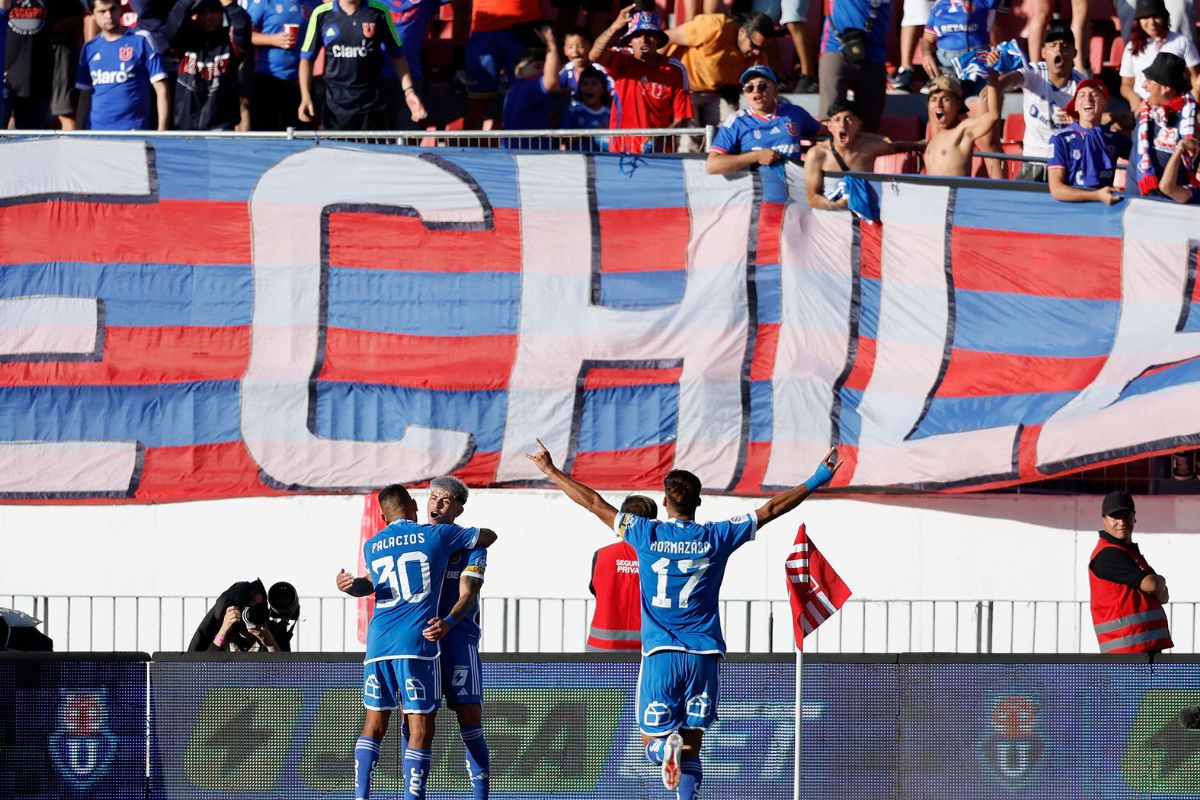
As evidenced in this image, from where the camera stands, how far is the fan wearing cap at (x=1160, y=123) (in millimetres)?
15406

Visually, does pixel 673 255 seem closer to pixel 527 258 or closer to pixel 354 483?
pixel 527 258

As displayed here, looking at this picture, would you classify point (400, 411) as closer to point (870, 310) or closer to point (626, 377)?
point (626, 377)

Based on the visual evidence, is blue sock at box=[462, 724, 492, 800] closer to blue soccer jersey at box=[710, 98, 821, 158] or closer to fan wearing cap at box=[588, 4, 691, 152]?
blue soccer jersey at box=[710, 98, 821, 158]

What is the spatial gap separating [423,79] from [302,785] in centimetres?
868

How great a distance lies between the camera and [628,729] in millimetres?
11523

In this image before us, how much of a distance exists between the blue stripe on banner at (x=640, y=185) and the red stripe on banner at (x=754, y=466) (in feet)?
5.93

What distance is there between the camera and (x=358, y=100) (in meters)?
16.8

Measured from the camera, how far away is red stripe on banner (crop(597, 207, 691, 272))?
15438mm

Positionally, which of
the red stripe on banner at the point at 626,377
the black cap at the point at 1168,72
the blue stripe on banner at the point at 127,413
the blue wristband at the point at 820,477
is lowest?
the blue wristband at the point at 820,477

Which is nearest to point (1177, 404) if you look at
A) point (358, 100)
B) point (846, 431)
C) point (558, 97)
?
point (846, 431)

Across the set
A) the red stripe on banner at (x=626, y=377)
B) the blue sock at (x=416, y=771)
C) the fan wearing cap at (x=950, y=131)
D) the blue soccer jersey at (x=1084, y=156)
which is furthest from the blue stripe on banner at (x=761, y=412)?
the blue sock at (x=416, y=771)

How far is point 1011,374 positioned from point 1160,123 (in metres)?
2.32

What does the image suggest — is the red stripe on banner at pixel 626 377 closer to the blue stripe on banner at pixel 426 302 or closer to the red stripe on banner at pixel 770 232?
the blue stripe on banner at pixel 426 302

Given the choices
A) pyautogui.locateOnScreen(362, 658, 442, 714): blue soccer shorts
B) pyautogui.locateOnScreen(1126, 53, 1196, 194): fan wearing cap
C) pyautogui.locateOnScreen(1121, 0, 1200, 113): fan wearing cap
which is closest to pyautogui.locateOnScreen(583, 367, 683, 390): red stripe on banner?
pyautogui.locateOnScreen(1126, 53, 1196, 194): fan wearing cap
